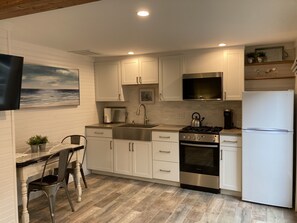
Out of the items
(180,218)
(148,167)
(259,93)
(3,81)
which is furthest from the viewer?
(148,167)

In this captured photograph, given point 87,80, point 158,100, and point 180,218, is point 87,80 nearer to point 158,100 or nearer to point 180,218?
point 158,100

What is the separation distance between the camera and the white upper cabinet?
3.95 meters

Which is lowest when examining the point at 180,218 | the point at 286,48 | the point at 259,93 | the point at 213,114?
the point at 180,218

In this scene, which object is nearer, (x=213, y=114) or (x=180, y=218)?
(x=180, y=218)

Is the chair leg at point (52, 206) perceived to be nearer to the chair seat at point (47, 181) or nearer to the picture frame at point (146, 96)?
the chair seat at point (47, 181)

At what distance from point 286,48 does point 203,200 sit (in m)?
2.70

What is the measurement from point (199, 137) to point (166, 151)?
64 centimetres

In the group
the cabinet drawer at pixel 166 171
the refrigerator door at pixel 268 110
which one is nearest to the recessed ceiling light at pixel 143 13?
the refrigerator door at pixel 268 110

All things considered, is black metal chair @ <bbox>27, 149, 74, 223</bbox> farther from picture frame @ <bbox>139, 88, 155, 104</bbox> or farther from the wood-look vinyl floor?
picture frame @ <bbox>139, 88, 155, 104</bbox>

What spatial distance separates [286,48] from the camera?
378 centimetres

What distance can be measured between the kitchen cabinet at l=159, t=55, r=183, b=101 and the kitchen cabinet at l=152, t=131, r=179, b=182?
0.71 meters

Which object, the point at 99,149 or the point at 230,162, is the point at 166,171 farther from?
the point at 99,149

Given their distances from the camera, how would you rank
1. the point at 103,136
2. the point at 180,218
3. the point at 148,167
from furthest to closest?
→ the point at 103,136, the point at 148,167, the point at 180,218

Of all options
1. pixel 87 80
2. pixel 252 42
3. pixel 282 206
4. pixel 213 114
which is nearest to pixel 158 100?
pixel 213 114
